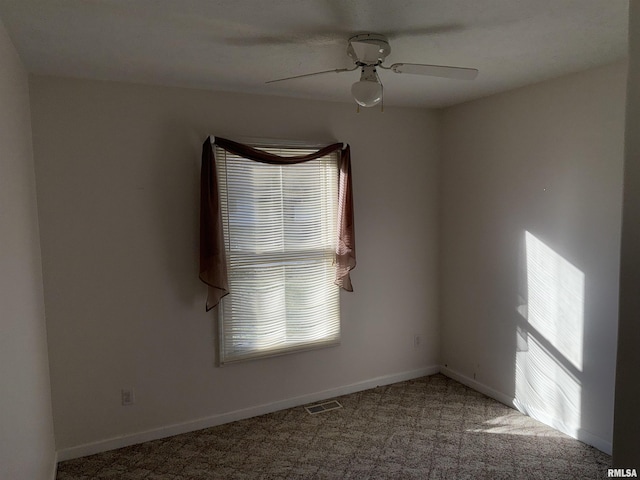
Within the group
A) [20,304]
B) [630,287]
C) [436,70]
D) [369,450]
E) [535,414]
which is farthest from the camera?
[535,414]

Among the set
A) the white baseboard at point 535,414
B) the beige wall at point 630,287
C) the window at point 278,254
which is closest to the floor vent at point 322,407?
the window at point 278,254

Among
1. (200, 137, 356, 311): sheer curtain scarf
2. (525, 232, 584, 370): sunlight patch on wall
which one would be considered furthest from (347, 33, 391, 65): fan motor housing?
(525, 232, 584, 370): sunlight patch on wall

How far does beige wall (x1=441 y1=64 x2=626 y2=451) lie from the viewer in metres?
2.77

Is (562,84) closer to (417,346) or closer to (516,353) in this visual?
(516,353)

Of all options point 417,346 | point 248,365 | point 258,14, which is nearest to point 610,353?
point 417,346

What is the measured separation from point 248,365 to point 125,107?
2008mm

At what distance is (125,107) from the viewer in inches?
115

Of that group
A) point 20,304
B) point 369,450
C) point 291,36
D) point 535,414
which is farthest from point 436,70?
point 535,414

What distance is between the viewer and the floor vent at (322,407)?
11.5ft

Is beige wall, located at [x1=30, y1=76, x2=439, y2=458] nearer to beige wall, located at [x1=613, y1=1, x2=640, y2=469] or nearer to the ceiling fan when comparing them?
the ceiling fan

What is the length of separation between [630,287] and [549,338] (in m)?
2.81

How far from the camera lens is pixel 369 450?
2.95 meters

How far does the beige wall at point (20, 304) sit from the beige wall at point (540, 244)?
3115 mm

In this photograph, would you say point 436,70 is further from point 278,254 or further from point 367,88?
point 278,254
